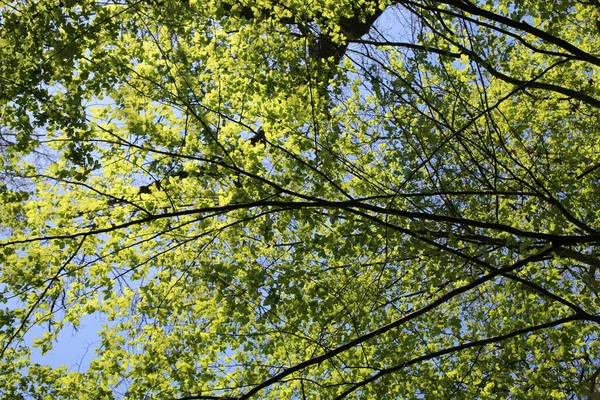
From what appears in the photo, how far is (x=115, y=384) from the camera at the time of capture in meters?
5.80

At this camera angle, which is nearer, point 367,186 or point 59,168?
point 59,168

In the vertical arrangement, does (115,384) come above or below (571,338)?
above

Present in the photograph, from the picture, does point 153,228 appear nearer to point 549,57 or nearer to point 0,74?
point 0,74

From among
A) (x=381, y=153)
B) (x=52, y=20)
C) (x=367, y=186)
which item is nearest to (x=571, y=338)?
(x=367, y=186)

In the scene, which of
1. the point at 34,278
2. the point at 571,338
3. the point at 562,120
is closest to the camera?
the point at 34,278

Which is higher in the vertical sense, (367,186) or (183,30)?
(183,30)

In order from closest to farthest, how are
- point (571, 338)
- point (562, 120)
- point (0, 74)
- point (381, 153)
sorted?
1. point (0, 74)
2. point (571, 338)
3. point (381, 153)
4. point (562, 120)

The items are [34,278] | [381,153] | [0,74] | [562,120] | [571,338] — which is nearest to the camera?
[0,74]

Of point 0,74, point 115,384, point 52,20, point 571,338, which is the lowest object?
point 571,338

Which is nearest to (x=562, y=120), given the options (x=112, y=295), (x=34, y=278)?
(x=112, y=295)

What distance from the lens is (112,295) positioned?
19.1ft

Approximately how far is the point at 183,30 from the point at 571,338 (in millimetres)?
5215

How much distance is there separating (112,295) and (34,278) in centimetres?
82

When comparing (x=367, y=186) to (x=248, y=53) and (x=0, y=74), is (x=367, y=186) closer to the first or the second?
(x=248, y=53)
